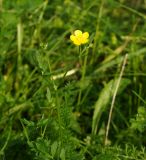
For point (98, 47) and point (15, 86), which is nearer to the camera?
point (15, 86)

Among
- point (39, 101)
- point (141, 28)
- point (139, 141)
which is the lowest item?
point (139, 141)

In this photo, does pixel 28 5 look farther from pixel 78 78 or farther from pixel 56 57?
pixel 78 78

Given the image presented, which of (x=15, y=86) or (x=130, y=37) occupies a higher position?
(x=130, y=37)

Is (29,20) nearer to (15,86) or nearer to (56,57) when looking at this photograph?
(56,57)

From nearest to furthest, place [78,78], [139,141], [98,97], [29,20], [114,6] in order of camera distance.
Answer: [139,141] → [98,97] → [78,78] → [29,20] → [114,6]

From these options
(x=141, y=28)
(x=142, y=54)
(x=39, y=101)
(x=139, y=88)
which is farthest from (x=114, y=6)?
(x=39, y=101)

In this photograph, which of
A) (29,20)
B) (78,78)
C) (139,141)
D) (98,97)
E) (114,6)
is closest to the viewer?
(139,141)

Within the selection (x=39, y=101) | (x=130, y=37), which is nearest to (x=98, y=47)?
(x=130, y=37)
